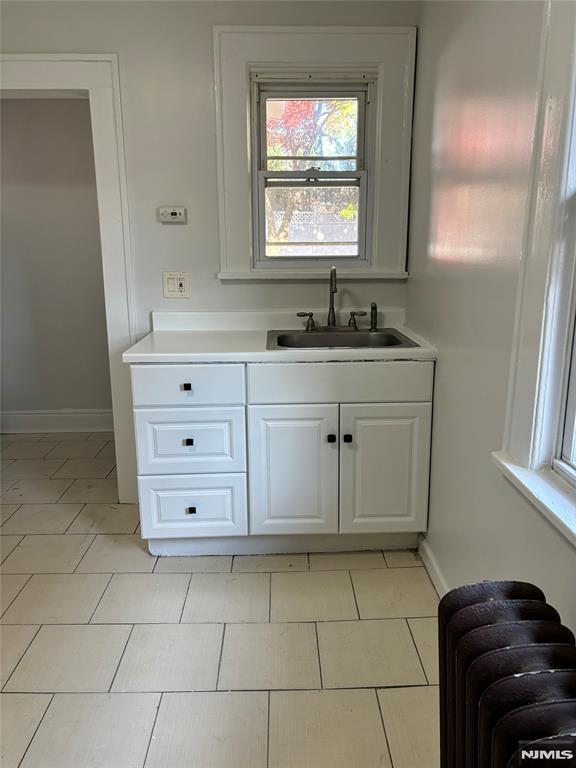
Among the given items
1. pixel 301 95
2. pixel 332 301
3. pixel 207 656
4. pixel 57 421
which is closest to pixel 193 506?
pixel 207 656

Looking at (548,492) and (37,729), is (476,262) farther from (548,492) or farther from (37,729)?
(37,729)

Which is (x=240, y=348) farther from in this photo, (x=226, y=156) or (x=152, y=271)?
(x=226, y=156)

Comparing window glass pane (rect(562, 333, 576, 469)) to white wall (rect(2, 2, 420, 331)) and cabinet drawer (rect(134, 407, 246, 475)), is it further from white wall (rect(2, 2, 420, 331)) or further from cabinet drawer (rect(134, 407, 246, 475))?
white wall (rect(2, 2, 420, 331))

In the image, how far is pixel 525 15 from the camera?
1345 millimetres

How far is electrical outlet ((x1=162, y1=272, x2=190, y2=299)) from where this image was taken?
103 inches

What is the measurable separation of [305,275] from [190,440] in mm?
955

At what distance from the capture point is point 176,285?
2.62 meters

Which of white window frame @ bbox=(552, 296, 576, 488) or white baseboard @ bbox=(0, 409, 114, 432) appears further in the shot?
white baseboard @ bbox=(0, 409, 114, 432)

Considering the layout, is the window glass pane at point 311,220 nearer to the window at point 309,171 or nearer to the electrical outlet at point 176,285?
the window at point 309,171

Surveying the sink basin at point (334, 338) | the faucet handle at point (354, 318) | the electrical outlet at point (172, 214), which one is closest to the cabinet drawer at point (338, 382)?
the sink basin at point (334, 338)

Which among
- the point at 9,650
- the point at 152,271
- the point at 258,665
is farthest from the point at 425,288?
the point at 9,650

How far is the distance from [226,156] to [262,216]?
0.30m

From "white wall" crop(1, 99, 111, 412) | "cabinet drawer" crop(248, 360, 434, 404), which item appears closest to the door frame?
"cabinet drawer" crop(248, 360, 434, 404)

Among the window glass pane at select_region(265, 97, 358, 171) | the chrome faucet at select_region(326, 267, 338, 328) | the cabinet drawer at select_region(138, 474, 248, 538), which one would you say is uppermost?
the window glass pane at select_region(265, 97, 358, 171)
